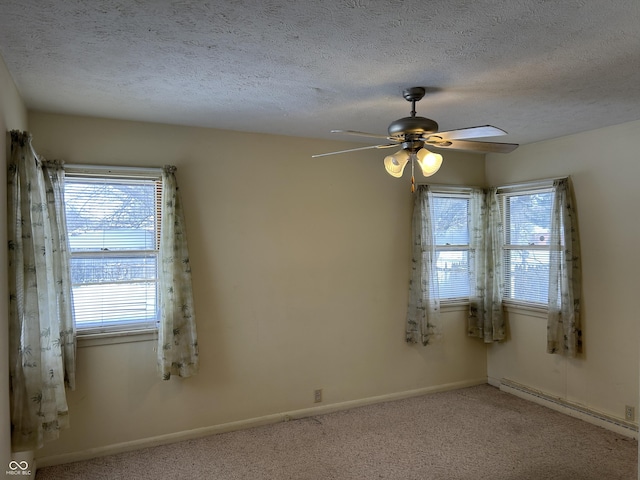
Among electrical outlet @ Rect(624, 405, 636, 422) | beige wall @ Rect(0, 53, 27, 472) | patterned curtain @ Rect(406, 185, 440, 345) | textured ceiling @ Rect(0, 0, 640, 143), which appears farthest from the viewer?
patterned curtain @ Rect(406, 185, 440, 345)

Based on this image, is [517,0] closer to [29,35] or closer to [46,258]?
[29,35]

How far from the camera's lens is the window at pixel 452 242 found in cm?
467

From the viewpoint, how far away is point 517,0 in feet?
5.61

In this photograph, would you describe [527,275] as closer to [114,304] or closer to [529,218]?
[529,218]

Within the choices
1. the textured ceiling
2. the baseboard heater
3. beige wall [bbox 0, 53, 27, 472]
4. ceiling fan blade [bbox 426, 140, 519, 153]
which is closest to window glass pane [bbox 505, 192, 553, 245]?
the textured ceiling

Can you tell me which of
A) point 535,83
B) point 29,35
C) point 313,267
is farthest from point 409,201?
point 29,35

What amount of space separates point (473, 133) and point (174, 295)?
235 centimetres

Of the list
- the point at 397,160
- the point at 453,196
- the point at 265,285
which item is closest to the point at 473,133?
the point at 397,160

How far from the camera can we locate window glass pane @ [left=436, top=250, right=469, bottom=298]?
4703 millimetres

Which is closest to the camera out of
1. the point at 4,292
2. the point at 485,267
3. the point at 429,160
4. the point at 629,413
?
the point at 4,292

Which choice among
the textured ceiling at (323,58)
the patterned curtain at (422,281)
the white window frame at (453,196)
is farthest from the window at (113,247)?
the white window frame at (453,196)

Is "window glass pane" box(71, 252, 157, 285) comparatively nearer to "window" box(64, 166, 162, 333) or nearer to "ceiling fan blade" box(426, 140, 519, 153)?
"window" box(64, 166, 162, 333)

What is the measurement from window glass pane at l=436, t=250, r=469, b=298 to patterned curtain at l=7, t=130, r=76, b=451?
3428 millimetres

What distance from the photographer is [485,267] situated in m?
4.68
